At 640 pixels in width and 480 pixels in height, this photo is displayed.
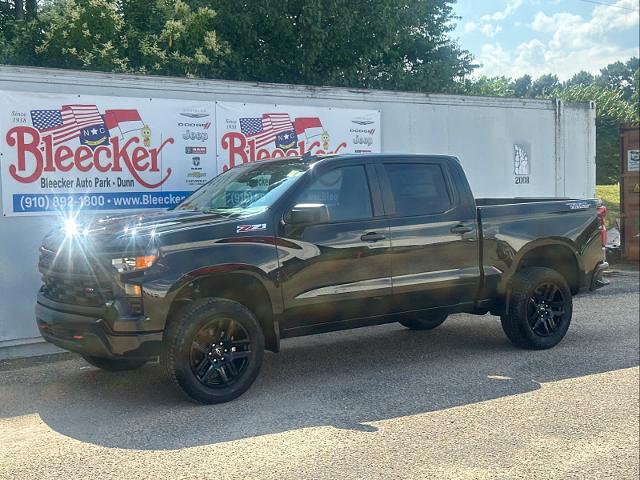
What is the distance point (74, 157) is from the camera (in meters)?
7.64

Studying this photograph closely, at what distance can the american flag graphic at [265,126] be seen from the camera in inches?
341

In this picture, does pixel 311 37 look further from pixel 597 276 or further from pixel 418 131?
pixel 597 276

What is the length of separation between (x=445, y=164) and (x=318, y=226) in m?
1.71

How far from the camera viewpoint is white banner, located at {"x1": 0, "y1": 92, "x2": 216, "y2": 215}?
289 inches

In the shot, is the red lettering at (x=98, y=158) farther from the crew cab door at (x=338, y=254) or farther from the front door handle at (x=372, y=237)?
the front door handle at (x=372, y=237)

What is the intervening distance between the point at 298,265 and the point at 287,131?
A: 3342 mm

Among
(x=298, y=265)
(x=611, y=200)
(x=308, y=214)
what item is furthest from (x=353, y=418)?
(x=611, y=200)

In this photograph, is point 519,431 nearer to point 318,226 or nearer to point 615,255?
point 318,226

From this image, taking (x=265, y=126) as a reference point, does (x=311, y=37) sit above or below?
above

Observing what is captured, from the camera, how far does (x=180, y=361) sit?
5.44m

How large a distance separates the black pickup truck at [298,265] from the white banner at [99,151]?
1.23 m

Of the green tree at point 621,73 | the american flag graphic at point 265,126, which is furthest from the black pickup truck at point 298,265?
the green tree at point 621,73

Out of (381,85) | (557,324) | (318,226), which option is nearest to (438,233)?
(318,226)

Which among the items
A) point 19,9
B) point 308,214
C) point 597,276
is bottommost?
point 597,276
